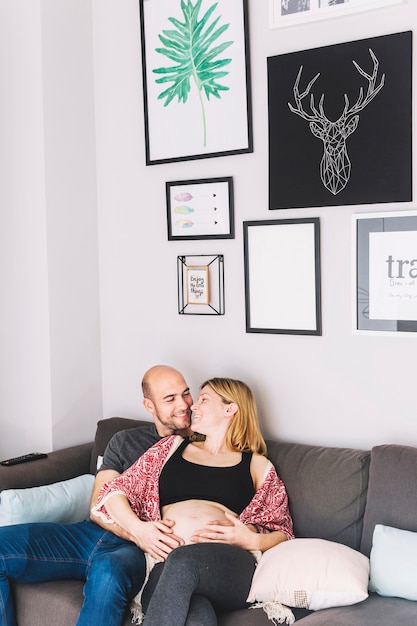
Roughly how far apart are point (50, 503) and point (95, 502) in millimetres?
181

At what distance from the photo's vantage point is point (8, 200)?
355cm

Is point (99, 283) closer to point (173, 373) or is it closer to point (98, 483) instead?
point (173, 373)

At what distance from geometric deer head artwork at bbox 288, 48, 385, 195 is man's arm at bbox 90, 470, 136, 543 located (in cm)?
129

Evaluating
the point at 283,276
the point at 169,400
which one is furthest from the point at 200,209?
the point at 169,400

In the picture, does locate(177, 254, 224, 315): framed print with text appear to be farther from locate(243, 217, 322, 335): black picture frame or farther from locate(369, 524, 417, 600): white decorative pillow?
locate(369, 524, 417, 600): white decorative pillow

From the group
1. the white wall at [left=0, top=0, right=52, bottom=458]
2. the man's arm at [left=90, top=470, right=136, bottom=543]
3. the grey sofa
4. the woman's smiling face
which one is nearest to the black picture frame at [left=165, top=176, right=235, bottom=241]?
Answer: the white wall at [left=0, top=0, right=52, bottom=458]

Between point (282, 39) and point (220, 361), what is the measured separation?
1.24 metres

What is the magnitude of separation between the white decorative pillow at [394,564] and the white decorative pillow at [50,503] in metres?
1.16

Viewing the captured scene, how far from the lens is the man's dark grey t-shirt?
303 cm

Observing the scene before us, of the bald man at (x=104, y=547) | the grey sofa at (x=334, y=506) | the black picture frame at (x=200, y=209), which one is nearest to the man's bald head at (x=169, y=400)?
the bald man at (x=104, y=547)

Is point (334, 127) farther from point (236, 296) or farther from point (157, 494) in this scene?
point (157, 494)

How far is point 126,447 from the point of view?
3066 millimetres

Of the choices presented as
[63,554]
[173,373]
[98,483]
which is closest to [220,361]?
[173,373]

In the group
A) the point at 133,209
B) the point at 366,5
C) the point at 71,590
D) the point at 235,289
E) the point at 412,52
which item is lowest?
the point at 71,590
